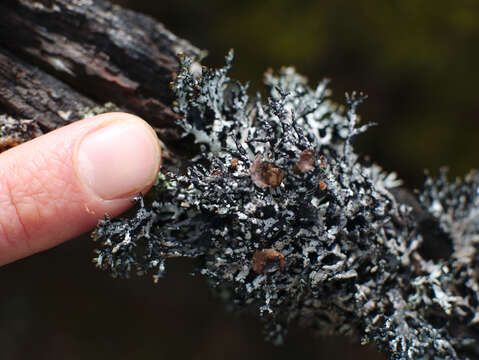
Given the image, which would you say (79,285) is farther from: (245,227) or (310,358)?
(245,227)

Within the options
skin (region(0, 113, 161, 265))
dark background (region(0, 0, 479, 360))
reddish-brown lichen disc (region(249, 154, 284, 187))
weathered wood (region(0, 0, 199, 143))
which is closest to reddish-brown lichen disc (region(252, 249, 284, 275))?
reddish-brown lichen disc (region(249, 154, 284, 187))

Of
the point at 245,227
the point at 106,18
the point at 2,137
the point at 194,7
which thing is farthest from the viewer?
the point at 194,7

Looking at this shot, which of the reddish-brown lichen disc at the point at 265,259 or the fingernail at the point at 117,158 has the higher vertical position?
the fingernail at the point at 117,158

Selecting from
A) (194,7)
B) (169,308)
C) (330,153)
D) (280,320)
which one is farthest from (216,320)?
(194,7)

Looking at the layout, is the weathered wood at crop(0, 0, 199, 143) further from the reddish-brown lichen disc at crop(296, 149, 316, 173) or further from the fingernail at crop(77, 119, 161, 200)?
the reddish-brown lichen disc at crop(296, 149, 316, 173)

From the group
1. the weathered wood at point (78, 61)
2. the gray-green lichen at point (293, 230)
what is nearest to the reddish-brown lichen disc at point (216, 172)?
the gray-green lichen at point (293, 230)

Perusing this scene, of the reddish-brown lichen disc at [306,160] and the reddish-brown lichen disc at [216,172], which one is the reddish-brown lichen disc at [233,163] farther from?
the reddish-brown lichen disc at [306,160]
